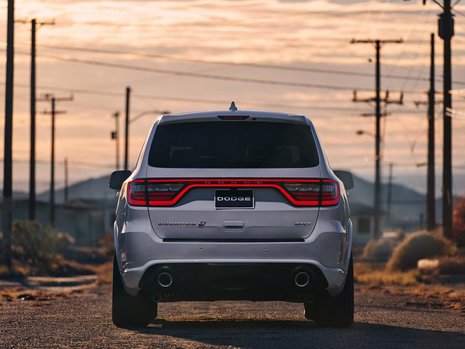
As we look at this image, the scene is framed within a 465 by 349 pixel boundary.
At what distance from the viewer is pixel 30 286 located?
38.0m

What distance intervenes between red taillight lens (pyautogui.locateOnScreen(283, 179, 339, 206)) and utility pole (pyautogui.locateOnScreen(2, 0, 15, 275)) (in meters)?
31.3

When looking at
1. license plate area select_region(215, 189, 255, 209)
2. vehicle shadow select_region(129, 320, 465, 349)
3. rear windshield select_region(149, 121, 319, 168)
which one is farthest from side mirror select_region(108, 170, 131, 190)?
vehicle shadow select_region(129, 320, 465, 349)

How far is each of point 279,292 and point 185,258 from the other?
1.01 m

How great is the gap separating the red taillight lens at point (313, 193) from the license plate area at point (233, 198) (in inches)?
14.5

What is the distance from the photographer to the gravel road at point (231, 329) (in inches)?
518

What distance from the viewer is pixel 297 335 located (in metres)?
13.9

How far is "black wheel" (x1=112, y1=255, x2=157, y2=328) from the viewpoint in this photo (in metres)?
14.5

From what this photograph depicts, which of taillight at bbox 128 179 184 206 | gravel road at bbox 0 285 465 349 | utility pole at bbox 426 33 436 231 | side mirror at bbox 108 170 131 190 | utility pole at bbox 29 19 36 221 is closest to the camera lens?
gravel road at bbox 0 285 465 349

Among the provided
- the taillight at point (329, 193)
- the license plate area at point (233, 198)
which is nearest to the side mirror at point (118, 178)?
the license plate area at point (233, 198)

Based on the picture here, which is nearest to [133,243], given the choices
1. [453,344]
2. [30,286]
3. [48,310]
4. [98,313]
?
[453,344]

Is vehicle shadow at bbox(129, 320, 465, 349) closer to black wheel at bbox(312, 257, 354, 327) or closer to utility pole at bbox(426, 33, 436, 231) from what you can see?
black wheel at bbox(312, 257, 354, 327)

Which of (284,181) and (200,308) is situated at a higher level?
(284,181)

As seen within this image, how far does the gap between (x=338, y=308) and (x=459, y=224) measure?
117ft

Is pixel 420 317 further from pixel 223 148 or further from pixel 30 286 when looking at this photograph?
pixel 30 286
